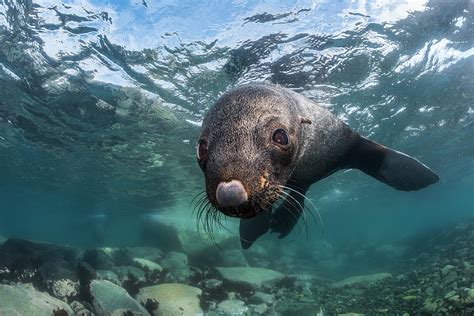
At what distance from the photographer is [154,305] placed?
8023 millimetres

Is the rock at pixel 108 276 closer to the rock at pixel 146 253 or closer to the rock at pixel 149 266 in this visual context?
the rock at pixel 149 266

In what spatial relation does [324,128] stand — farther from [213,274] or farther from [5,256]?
[5,256]

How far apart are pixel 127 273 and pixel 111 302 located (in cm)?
386

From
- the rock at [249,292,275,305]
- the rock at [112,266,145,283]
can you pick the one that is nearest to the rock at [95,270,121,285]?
the rock at [112,266,145,283]

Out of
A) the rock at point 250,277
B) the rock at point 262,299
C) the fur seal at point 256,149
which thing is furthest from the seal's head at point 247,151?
the rock at point 250,277

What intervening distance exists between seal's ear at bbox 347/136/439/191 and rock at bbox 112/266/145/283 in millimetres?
8059

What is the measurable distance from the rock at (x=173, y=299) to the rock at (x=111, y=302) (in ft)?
1.68

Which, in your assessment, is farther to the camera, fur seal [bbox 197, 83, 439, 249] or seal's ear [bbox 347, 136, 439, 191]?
seal's ear [bbox 347, 136, 439, 191]

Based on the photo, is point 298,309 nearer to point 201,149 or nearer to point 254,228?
point 254,228

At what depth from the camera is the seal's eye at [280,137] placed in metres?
3.03

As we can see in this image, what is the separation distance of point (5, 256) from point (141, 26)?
23.2 ft

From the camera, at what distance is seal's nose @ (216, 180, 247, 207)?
93.8 inches

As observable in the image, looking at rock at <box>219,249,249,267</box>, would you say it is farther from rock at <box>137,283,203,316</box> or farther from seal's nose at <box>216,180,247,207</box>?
seal's nose at <box>216,180,247,207</box>

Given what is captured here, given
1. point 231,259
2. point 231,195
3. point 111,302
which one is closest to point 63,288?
point 111,302
